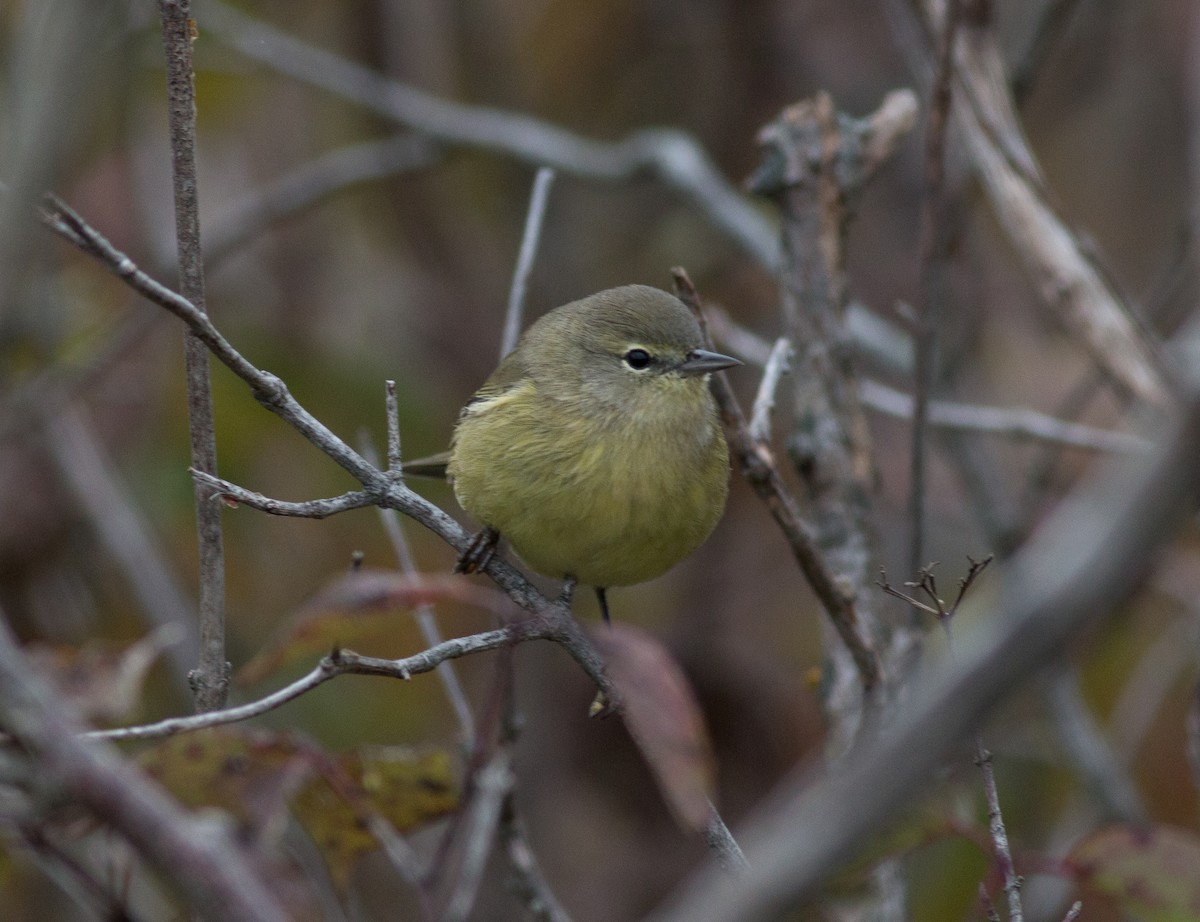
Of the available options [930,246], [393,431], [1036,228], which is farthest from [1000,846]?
[1036,228]

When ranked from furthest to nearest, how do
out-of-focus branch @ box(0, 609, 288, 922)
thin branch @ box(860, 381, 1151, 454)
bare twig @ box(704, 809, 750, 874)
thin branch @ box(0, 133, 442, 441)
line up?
thin branch @ box(0, 133, 442, 441) → thin branch @ box(860, 381, 1151, 454) → bare twig @ box(704, 809, 750, 874) → out-of-focus branch @ box(0, 609, 288, 922)

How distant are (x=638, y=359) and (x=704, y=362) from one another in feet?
0.82

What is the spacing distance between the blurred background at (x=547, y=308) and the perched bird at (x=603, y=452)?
1.36m

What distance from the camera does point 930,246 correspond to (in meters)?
3.33

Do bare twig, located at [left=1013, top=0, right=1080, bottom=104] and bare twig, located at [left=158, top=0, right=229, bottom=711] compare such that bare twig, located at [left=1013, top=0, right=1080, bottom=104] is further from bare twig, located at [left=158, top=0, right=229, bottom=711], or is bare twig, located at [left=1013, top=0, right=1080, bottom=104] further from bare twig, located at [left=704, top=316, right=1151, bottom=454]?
bare twig, located at [left=158, top=0, right=229, bottom=711]

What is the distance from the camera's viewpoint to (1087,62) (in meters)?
6.98

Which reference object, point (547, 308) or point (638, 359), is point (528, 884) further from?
point (547, 308)

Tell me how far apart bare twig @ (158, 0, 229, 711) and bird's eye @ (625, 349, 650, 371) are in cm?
181

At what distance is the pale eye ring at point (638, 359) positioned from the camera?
380 centimetres

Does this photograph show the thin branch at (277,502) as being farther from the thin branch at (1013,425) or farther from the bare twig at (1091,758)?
the bare twig at (1091,758)

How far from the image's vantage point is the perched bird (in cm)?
330

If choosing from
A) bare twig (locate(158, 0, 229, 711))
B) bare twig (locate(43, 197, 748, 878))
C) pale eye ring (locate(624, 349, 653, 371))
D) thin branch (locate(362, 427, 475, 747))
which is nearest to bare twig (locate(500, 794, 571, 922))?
thin branch (locate(362, 427, 475, 747))

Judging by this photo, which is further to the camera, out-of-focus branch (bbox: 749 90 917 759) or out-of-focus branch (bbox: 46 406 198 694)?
out-of-focus branch (bbox: 46 406 198 694)

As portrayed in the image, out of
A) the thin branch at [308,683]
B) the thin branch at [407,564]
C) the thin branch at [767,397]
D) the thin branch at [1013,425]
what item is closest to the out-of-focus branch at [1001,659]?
the thin branch at [308,683]
